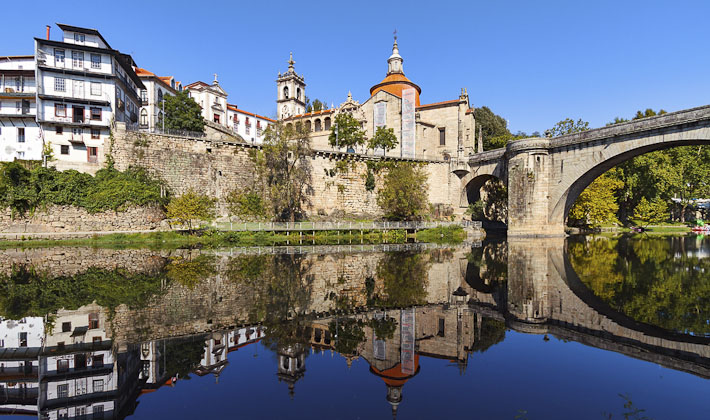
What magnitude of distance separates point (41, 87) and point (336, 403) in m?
42.7

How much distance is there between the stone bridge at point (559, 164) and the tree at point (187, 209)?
30.4 meters

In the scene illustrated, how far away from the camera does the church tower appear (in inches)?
2837

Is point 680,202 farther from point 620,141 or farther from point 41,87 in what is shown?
point 41,87

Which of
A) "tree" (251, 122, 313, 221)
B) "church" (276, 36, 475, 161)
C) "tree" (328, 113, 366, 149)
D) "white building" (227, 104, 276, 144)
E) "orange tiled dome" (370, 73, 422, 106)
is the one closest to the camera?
"tree" (251, 122, 313, 221)

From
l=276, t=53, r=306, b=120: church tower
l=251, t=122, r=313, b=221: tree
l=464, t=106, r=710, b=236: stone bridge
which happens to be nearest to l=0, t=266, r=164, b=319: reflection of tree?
l=251, t=122, r=313, b=221: tree

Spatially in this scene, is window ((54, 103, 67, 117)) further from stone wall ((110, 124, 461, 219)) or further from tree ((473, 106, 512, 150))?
tree ((473, 106, 512, 150))

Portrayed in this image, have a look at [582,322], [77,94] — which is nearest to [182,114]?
[77,94]

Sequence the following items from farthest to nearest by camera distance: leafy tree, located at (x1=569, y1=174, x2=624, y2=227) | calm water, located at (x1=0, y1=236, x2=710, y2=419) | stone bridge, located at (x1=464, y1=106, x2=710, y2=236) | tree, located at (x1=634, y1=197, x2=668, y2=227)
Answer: tree, located at (x1=634, y1=197, x2=668, y2=227) → leafy tree, located at (x1=569, y1=174, x2=624, y2=227) → stone bridge, located at (x1=464, y1=106, x2=710, y2=236) → calm water, located at (x1=0, y1=236, x2=710, y2=419)

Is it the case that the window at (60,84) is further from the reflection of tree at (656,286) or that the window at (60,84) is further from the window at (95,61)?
the reflection of tree at (656,286)

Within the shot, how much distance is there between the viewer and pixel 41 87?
33.6m

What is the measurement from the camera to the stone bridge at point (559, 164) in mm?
30062

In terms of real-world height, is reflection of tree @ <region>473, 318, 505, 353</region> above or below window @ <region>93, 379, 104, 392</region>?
above

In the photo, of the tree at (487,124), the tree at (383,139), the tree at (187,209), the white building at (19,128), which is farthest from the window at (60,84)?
the tree at (487,124)

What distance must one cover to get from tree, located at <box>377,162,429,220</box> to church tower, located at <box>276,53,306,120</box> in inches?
1433
